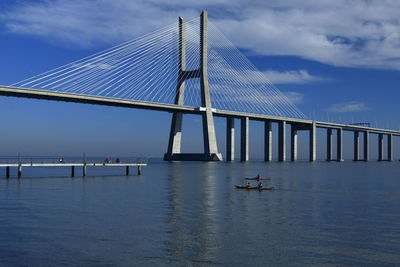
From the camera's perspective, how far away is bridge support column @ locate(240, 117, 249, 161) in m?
114

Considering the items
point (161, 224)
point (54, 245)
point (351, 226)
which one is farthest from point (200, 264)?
point (351, 226)

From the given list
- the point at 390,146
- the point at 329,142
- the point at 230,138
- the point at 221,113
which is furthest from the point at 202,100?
the point at 390,146

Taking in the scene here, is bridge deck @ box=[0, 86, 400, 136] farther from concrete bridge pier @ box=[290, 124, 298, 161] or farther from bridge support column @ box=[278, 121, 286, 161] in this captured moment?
concrete bridge pier @ box=[290, 124, 298, 161]

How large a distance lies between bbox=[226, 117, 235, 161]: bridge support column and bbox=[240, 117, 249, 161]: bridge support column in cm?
218

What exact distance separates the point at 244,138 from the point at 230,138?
154 inches

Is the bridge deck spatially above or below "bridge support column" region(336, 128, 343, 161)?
above

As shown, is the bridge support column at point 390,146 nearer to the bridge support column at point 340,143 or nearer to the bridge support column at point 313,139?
the bridge support column at point 340,143

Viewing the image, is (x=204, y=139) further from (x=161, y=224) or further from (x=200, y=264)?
(x=200, y=264)

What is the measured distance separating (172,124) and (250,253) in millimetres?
89843

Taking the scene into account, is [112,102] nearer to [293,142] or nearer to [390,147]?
[293,142]

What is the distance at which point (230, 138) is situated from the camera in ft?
378

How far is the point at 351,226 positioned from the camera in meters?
23.0

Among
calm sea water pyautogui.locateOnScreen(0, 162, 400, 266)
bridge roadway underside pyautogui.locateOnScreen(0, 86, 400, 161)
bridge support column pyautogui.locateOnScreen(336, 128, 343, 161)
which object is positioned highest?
bridge roadway underside pyautogui.locateOnScreen(0, 86, 400, 161)

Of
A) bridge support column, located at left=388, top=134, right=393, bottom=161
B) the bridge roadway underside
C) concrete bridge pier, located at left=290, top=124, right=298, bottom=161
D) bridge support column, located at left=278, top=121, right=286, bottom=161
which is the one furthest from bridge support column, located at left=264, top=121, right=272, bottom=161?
bridge support column, located at left=388, top=134, right=393, bottom=161
